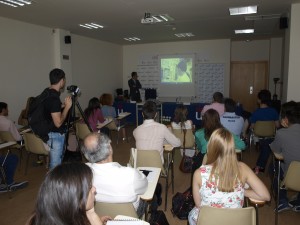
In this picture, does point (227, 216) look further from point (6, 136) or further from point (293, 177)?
point (6, 136)

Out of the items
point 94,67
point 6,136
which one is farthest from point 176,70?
point 6,136

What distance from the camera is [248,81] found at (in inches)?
414

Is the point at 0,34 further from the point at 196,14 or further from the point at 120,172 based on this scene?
the point at 120,172

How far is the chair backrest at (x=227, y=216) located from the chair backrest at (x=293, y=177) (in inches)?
47.6

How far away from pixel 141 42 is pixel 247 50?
13.0ft

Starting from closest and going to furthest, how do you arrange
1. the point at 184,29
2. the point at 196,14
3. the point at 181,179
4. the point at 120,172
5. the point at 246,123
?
1. the point at 120,172
2. the point at 181,179
3. the point at 246,123
4. the point at 196,14
5. the point at 184,29

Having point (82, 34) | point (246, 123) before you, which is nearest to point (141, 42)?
point (82, 34)

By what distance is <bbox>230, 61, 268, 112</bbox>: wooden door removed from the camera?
1034 centimetres

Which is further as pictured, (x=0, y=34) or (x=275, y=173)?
(x=0, y=34)

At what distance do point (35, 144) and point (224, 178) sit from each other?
3.06 meters

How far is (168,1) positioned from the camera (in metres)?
4.75

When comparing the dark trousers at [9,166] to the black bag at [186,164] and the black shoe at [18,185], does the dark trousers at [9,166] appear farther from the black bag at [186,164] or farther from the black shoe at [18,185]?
the black bag at [186,164]

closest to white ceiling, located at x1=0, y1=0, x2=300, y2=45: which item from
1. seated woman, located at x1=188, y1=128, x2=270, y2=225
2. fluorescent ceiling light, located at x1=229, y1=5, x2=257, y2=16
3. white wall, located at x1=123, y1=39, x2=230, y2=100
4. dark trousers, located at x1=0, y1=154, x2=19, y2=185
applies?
fluorescent ceiling light, located at x1=229, y1=5, x2=257, y2=16

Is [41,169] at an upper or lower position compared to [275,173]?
lower
